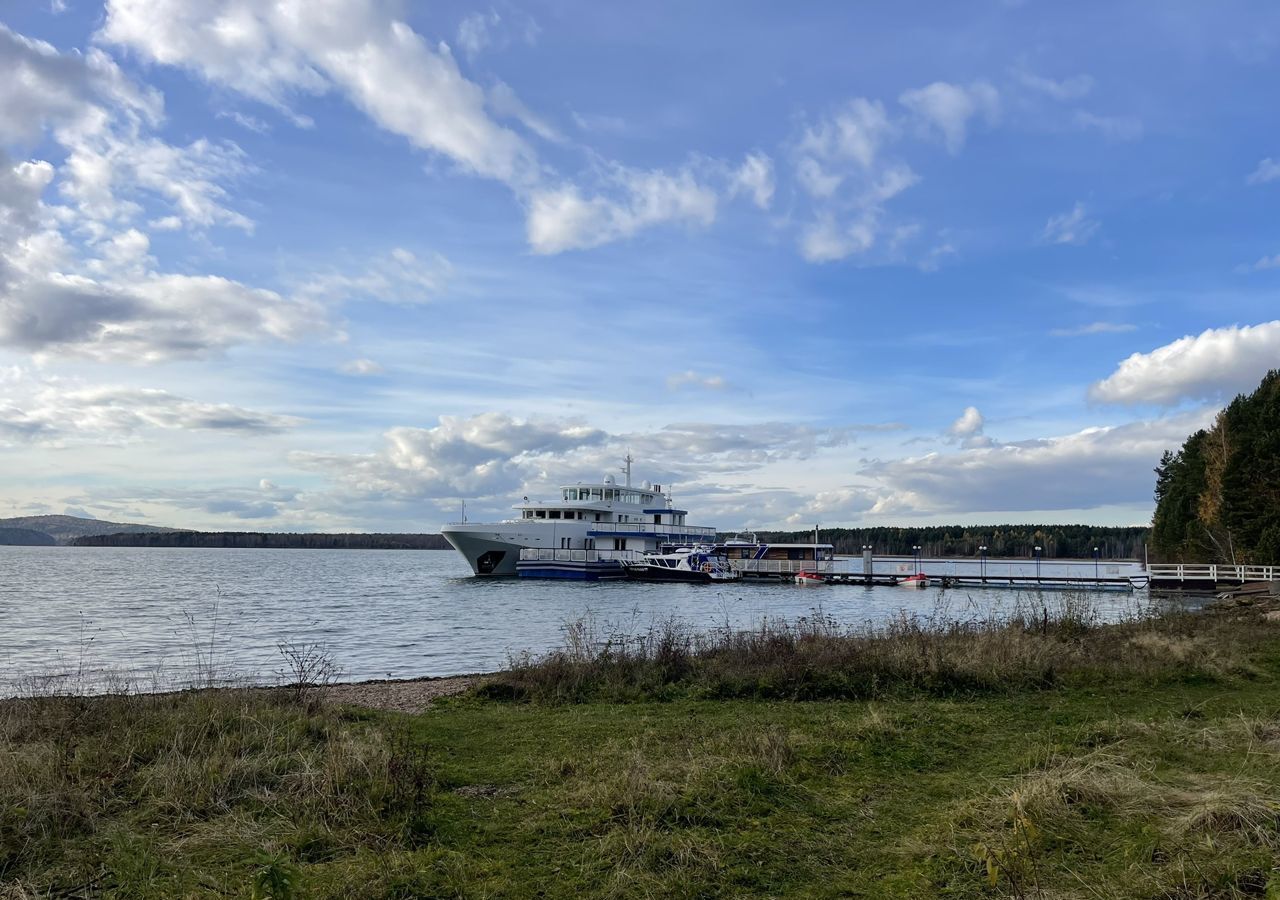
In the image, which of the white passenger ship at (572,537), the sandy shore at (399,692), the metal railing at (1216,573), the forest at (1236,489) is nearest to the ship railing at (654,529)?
the white passenger ship at (572,537)

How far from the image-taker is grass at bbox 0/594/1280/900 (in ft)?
16.6

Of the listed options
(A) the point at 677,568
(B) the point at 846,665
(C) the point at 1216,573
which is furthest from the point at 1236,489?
(B) the point at 846,665

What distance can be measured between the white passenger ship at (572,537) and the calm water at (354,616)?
1804 mm

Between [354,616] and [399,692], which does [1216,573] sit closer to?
[354,616]

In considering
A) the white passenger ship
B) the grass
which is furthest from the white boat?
the grass

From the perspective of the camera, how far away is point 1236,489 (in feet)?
160

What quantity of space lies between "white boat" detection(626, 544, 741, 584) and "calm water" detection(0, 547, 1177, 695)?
86.5 inches

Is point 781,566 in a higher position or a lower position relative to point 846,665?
lower

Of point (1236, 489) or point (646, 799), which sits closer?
point (646, 799)

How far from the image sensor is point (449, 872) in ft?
17.1

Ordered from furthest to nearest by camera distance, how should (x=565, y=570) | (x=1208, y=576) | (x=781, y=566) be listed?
(x=781, y=566) < (x=565, y=570) < (x=1208, y=576)

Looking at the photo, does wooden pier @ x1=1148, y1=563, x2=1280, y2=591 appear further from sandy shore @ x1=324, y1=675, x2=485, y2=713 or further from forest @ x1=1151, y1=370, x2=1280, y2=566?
sandy shore @ x1=324, y1=675, x2=485, y2=713

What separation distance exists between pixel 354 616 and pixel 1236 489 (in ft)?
153

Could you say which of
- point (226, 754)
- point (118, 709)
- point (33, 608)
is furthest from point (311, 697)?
point (33, 608)
